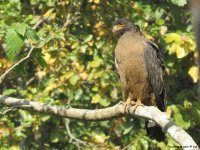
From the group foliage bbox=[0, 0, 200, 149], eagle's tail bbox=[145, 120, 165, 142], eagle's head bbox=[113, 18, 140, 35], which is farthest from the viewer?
foliage bbox=[0, 0, 200, 149]

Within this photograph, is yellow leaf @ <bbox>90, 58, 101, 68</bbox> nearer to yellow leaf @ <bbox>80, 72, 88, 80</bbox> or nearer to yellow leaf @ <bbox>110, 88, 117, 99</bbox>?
yellow leaf @ <bbox>80, 72, 88, 80</bbox>

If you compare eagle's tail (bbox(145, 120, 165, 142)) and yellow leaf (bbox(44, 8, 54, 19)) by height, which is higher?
yellow leaf (bbox(44, 8, 54, 19))

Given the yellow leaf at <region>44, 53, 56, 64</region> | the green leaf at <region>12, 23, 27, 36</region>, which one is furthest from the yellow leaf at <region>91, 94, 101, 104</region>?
the green leaf at <region>12, 23, 27, 36</region>

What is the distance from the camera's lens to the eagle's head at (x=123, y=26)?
534 centimetres

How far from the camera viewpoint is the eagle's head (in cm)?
534

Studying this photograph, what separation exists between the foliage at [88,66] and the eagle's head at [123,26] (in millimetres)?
678

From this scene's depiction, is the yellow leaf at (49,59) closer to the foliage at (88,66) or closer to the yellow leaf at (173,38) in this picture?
the foliage at (88,66)

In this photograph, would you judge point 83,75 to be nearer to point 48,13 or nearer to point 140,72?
point 48,13

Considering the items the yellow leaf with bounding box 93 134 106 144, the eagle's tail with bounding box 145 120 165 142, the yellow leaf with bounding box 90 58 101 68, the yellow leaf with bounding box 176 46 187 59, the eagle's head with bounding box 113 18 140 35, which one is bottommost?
the yellow leaf with bounding box 93 134 106 144

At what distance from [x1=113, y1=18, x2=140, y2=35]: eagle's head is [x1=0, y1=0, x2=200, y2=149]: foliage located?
0.68m

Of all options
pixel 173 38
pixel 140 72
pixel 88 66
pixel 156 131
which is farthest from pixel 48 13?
pixel 156 131

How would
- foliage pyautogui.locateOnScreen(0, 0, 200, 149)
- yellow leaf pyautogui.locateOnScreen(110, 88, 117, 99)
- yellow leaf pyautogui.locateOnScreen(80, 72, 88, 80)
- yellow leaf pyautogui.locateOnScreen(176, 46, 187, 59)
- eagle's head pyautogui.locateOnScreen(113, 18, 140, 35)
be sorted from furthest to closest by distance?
yellow leaf pyautogui.locateOnScreen(110, 88, 117, 99) → yellow leaf pyautogui.locateOnScreen(80, 72, 88, 80) → foliage pyautogui.locateOnScreen(0, 0, 200, 149) → yellow leaf pyautogui.locateOnScreen(176, 46, 187, 59) → eagle's head pyautogui.locateOnScreen(113, 18, 140, 35)

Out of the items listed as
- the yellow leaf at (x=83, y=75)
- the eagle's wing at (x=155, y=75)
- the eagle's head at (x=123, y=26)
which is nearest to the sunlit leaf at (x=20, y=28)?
the eagle's wing at (x=155, y=75)

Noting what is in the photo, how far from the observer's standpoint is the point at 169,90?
300 inches
